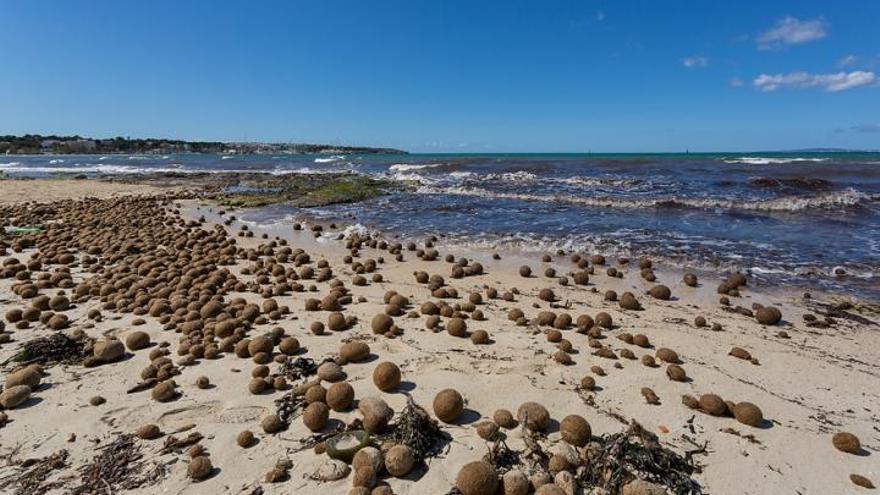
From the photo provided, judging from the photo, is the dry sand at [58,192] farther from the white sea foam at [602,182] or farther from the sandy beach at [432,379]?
the white sea foam at [602,182]

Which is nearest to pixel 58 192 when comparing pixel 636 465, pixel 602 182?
pixel 602 182

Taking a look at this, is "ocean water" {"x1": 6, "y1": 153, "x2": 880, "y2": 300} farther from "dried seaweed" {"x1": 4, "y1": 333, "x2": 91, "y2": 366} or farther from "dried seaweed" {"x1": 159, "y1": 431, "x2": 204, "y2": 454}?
"dried seaweed" {"x1": 159, "y1": 431, "x2": 204, "y2": 454}

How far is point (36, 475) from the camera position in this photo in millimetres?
3230

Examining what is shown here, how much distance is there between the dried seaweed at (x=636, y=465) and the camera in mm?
3061

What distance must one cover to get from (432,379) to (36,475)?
306 centimetres

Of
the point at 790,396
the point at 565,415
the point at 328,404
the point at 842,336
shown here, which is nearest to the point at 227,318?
the point at 328,404

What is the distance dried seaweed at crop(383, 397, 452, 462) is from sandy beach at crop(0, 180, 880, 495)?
6cm

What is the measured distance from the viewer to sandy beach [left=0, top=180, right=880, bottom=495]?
3.25 m

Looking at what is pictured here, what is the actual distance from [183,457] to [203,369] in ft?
4.82

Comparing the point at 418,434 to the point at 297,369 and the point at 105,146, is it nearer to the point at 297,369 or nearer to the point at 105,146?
the point at 297,369

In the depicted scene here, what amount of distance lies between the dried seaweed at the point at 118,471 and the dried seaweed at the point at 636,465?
9.75 feet

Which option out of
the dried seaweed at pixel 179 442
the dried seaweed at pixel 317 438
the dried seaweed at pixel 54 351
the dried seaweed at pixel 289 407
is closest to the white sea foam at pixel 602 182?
the dried seaweed at pixel 289 407

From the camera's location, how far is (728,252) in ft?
33.1

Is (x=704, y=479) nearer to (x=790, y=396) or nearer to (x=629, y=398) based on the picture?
(x=629, y=398)
